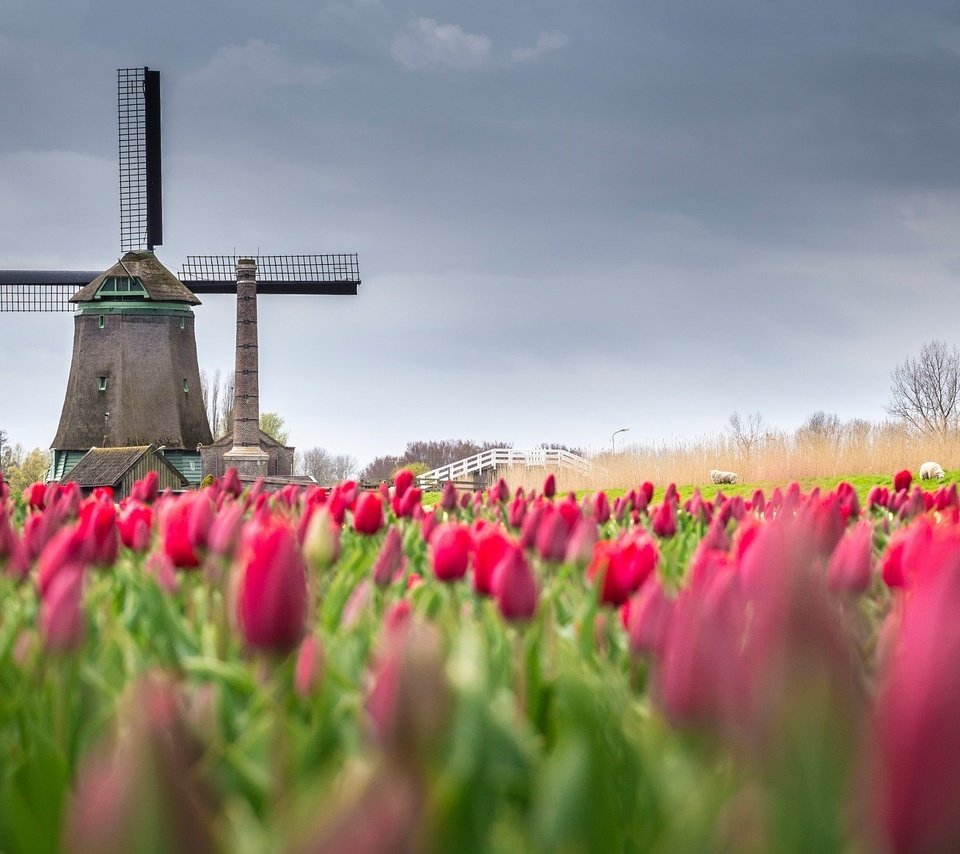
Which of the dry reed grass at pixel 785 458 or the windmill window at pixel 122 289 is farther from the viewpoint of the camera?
the windmill window at pixel 122 289

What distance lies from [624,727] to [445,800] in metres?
0.65

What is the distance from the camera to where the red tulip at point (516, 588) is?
5.07 ft

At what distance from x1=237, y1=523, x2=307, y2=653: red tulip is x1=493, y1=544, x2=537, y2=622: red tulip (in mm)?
333

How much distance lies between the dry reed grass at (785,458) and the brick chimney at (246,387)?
12504mm

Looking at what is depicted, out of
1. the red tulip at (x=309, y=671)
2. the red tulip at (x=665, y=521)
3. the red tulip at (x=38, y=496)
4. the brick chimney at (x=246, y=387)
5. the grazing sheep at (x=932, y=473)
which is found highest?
the brick chimney at (x=246, y=387)

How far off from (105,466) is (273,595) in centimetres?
2764

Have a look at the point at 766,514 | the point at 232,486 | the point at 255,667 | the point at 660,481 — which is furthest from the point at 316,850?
the point at 660,481

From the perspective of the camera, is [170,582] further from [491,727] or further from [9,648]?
[491,727]

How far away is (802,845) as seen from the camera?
508 millimetres

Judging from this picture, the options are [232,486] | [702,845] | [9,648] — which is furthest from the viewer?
[232,486]

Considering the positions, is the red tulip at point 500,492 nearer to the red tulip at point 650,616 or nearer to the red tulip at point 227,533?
the red tulip at point 227,533

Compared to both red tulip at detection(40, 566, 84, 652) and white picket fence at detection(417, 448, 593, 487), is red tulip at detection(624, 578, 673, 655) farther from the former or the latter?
white picket fence at detection(417, 448, 593, 487)

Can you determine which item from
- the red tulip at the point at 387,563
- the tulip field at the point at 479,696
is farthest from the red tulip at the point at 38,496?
the red tulip at the point at 387,563

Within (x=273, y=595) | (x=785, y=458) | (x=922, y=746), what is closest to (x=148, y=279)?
(x=785, y=458)
